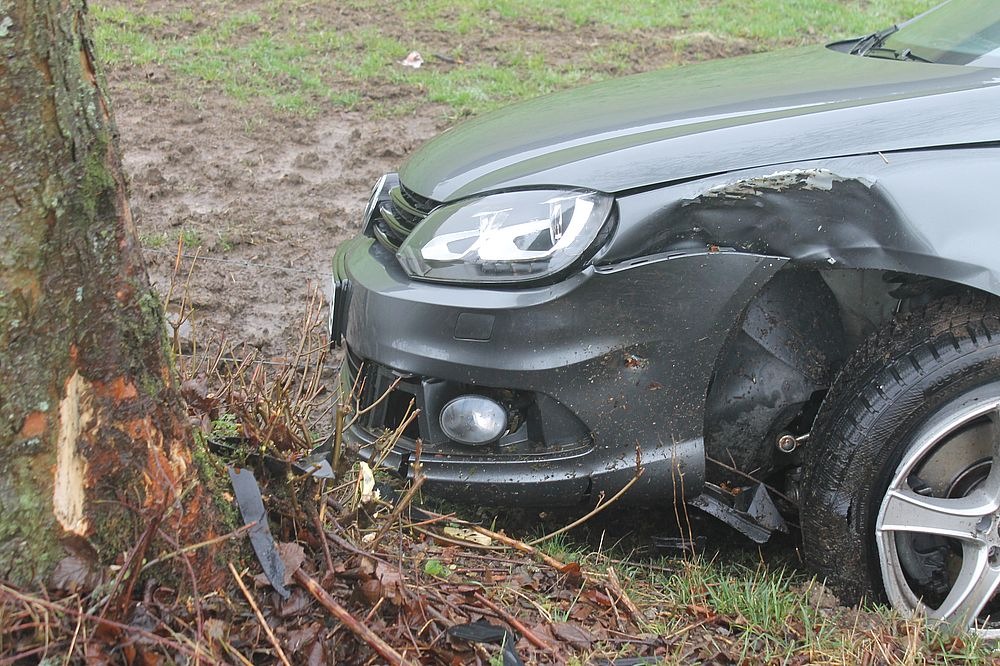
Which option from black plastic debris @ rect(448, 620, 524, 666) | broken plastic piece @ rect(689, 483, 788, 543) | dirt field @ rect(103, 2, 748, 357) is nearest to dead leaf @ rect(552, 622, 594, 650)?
black plastic debris @ rect(448, 620, 524, 666)

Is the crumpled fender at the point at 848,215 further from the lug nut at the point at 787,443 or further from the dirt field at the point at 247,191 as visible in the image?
the dirt field at the point at 247,191

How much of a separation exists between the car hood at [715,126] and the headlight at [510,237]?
6 centimetres

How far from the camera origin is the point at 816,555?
2377mm

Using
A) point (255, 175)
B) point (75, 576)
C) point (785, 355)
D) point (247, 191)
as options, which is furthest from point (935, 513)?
point (255, 175)

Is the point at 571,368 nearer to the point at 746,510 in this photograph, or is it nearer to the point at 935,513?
the point at 746,510

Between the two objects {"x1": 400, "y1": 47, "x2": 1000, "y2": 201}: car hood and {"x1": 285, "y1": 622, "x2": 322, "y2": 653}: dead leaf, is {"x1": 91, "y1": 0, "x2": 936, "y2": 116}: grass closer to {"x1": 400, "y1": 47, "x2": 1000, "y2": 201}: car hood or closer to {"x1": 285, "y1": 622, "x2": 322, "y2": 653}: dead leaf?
{"x1": 400, "y1": 47, "x2": 1000, "y2": 201}: car hood

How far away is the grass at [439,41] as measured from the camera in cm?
712

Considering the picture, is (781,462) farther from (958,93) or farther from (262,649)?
(262,649)

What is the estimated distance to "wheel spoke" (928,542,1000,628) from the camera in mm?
2205

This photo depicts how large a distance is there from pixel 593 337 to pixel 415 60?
610 cm

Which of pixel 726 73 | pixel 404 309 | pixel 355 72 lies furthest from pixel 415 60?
pixel 404 309

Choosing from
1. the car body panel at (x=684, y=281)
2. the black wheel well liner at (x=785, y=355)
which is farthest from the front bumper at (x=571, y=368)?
the black wheel well liner at (x=785, y=355)

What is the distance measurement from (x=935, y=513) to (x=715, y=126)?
1.09m

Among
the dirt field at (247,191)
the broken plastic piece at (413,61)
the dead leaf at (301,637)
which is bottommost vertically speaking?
the dirt field at (247,191)
